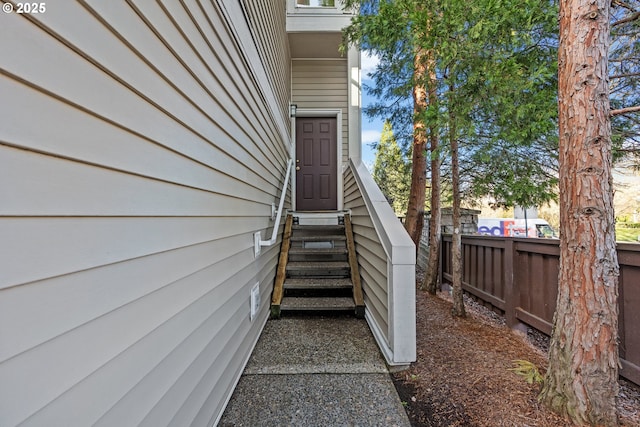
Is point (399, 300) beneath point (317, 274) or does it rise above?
above

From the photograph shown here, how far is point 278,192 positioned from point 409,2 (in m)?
2.48

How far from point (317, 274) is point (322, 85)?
136 inches

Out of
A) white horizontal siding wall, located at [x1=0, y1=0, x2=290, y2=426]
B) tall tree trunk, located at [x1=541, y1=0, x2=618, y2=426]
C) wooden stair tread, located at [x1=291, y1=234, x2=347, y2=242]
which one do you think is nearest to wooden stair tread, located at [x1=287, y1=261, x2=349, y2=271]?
wooden stair tread, located at [x1=291, y1=234, x2=347, y2=242]

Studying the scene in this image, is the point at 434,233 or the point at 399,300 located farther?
the point at 434,233

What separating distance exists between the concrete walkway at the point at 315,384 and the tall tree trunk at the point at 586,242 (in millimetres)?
913

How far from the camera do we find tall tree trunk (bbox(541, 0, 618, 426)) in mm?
1473

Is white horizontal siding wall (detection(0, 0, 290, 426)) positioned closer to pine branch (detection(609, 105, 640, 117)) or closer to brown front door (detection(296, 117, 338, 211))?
pine branch (detection(609, 105, 640, 117))

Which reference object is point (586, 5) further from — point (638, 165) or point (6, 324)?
point (638, 165)

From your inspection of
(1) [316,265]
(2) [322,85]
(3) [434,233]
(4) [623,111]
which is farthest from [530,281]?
(2) [322,85]

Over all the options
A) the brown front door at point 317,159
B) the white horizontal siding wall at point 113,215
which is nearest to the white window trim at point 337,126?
the brown front door at point 317,159

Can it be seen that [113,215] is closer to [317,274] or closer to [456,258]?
[317,274]

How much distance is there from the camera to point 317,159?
17.0 ft

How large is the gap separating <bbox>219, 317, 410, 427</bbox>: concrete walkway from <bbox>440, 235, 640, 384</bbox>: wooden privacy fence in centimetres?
145

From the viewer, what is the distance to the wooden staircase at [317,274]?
300 centimetres
